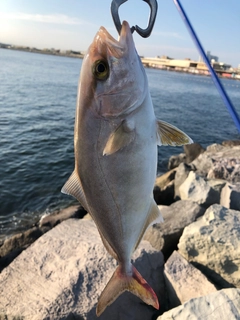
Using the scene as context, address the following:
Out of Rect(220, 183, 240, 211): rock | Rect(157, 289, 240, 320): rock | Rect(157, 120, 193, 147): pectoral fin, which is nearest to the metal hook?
Rect(157, 120, 193, 147): pectoral fin

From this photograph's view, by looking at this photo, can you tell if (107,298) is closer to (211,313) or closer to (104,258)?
(211,313)

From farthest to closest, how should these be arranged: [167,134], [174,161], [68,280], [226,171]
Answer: [174,161] < [226,171] < [68,280] < [167,134]

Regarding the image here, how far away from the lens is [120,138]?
1.85m

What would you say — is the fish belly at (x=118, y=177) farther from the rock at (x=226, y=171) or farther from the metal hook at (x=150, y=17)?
the rock at (x=226, y=171)

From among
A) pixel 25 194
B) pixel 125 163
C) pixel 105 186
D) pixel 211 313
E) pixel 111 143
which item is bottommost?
pixel 25 194

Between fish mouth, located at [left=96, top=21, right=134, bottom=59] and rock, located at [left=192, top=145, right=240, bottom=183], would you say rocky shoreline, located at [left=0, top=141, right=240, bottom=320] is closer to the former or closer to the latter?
fish mouth, located at [left=96, top=21, right=134, bottom=59]

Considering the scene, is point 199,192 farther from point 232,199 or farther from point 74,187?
point 74,187

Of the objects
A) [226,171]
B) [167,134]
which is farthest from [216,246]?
[226,171]

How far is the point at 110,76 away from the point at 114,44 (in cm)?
20

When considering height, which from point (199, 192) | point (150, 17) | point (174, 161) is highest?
point (150, 17)

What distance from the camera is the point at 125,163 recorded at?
196cm

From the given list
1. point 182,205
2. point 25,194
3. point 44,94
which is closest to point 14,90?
point 44,94

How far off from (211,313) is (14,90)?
91.7 ft

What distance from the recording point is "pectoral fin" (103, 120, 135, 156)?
1.83 metres
